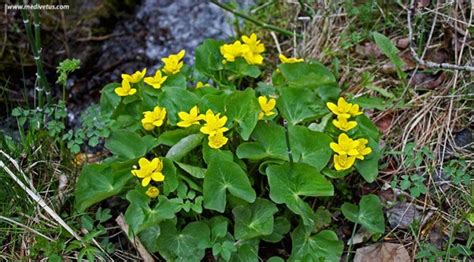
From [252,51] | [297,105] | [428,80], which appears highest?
[252,51]

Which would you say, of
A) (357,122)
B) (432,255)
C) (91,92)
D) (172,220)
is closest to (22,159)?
(172,220)

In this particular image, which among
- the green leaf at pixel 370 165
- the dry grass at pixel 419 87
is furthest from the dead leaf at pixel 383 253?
the green leaf at pixel 370 165

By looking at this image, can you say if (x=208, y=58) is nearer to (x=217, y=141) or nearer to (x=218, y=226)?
(x=217, y=141)

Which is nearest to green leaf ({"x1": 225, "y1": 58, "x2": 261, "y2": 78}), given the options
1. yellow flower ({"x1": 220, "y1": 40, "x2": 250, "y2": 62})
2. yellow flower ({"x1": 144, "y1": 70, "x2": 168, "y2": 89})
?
yellow flower ({"x1": 220, "y1": 40, "x2": 250, "y2": 62})

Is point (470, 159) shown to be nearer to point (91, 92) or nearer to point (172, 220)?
point (172, 220)

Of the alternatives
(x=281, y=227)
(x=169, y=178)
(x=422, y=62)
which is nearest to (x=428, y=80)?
(x=422, y=62)
